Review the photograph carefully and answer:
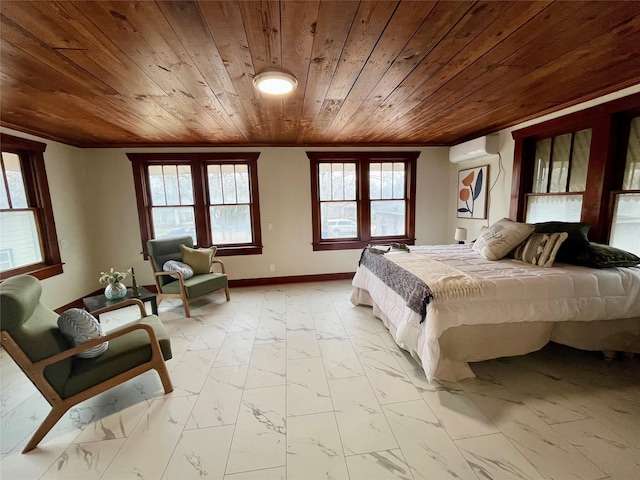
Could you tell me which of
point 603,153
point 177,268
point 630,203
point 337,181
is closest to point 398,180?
point 337,181

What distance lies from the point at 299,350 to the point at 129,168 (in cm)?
382

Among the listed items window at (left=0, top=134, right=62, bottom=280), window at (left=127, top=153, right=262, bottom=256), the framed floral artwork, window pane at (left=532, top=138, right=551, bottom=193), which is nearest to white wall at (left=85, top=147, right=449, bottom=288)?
window at (left=127, top=153, right=262, bottom=256)

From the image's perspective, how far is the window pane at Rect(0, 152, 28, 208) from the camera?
10.0ft

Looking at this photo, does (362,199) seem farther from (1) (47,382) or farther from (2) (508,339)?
(1) (47,382)

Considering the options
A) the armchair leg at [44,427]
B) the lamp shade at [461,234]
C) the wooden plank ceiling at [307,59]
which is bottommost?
the armchair leg at [44,427]

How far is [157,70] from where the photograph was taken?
6.06 ft

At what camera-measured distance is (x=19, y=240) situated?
320 centimetres

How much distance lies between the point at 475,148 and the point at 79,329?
468 centimetres

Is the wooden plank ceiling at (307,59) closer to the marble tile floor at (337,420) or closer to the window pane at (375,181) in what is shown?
the window pane at (375,181)

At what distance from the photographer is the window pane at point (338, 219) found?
4.77 metres

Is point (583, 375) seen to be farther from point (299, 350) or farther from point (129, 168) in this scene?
point (129, 168)

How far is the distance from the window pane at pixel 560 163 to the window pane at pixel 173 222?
4.92 m

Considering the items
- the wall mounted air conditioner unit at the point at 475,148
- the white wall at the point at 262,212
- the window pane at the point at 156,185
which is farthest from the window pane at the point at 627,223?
the window pane at the point at 156,185

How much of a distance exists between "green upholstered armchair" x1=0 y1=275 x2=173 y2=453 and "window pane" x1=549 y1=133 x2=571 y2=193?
4.22m
